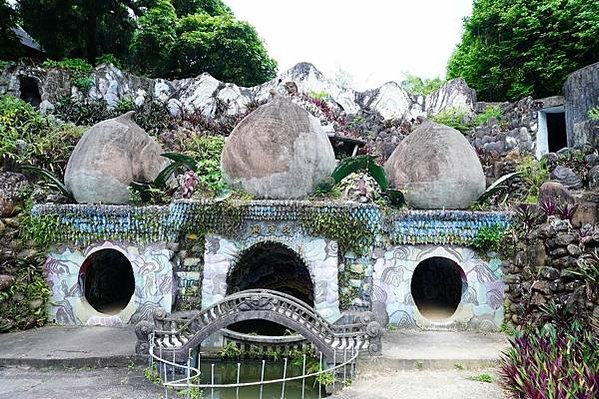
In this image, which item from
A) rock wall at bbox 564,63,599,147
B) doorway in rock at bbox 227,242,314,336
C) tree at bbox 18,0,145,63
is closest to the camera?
doorway in rock at bbox 227,242,314,336

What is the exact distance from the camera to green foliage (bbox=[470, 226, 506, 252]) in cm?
967

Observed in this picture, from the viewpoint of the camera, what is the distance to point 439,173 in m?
10.0

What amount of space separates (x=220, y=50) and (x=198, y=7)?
3858 millimetres

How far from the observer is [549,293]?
7938 millimetres

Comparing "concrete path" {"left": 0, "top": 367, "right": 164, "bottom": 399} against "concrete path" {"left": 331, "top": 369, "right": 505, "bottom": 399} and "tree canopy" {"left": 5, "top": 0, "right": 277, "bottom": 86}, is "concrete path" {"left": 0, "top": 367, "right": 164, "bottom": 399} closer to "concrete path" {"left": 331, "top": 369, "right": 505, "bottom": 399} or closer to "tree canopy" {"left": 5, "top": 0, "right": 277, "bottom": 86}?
"concrete path" {"left": 331, "top": 369, "right": 505, "bottom": 399}

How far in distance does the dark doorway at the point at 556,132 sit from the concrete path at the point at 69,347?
15223mm

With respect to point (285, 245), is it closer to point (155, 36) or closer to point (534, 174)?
point (534, 174)

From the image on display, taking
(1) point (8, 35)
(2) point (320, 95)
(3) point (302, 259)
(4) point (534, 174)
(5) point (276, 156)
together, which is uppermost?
(1) point (8, 35)

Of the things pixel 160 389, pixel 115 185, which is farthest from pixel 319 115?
pixel 160 389

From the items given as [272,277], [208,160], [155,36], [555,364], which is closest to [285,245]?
[272,277]

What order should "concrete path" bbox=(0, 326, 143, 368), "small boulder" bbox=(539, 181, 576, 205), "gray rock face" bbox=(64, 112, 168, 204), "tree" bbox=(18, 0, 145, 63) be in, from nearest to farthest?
1. "concrete path" bbox=(0, 326, 143, 368)
2. "small boulder" bbox=(539, 181, 576, 205)
3. "gray rock face" bbox=(64, 112, 168, 204)
4. "tree" bbox=(18, 0, 145, 63)

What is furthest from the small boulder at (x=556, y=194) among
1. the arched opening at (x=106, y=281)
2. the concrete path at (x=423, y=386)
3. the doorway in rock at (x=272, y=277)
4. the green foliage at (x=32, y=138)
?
the green foliage at (x=32, y=138)

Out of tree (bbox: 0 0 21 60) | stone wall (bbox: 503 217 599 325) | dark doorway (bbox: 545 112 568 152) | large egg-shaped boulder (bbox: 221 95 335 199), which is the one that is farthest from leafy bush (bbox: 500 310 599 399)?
tree (bbox: 0 0 21 60)

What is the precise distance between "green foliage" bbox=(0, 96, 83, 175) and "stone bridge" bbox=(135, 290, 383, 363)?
5.95 metres
